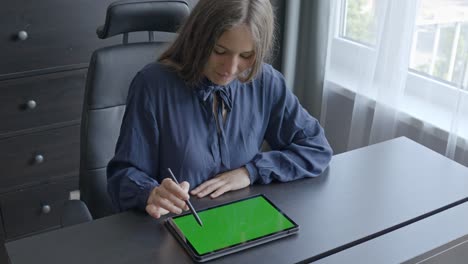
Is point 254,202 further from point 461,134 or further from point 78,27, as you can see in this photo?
point 78,27

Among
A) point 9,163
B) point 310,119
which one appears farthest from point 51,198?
point 310,119

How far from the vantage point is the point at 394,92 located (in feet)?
7.02

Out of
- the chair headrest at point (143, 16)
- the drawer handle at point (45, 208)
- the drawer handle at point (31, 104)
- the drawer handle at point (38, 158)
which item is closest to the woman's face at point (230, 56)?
the chair headrest at point (143, 16)

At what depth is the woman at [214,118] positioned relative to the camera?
1.30 m

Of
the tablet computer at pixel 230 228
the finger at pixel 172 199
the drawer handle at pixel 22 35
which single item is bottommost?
the tablet computer at pixel 230 228

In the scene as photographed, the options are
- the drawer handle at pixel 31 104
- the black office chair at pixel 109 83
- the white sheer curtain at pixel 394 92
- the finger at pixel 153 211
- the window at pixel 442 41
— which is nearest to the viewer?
the finger at pixel 153 211

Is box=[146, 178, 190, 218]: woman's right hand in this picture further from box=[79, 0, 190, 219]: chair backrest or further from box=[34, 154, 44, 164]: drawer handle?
box=[34, 154, 44, 164]: drawer handle

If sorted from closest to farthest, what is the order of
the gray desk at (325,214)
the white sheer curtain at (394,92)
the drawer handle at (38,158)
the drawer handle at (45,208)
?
the gray desk at (325,214), the white sheer curtain at (394,92), the drawer handle at (38,158), the drawer handle at (45,208)

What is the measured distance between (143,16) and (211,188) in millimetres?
584

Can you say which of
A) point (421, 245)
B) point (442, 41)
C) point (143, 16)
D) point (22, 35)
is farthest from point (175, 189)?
point (442, 41)

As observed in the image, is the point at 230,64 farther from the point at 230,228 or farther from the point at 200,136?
the point at 230,228

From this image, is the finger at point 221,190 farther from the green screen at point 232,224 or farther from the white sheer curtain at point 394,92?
the white sheer curtain at point 394,92

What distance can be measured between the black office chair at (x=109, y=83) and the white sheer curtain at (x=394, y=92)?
3.06 feet

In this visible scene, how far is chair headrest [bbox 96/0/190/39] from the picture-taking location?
59.9 inches
